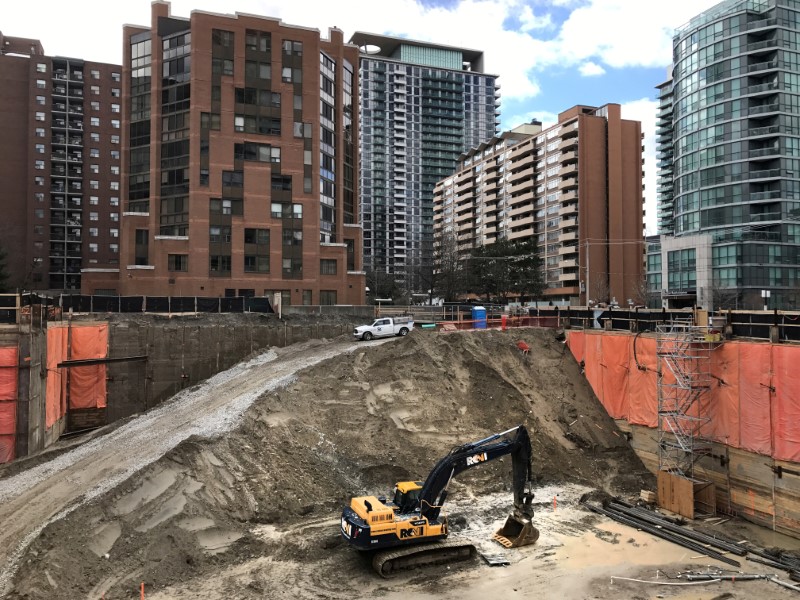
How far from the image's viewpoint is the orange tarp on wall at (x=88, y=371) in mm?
33188

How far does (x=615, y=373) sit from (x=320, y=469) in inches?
685

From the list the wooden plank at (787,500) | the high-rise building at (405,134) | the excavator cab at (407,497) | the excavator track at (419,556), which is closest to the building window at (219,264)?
the excavator cab at (407,497)

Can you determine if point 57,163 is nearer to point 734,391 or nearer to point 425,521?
point 425,521

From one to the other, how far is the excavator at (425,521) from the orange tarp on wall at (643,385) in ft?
38.5

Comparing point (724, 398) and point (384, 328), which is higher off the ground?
point (384, 328)

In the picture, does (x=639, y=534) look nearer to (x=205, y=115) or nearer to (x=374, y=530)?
(x=374, y=530)

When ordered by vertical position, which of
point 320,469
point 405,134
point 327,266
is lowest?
point 320,469

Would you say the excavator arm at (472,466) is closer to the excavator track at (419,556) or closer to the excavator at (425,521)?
the excavator at (425,521)

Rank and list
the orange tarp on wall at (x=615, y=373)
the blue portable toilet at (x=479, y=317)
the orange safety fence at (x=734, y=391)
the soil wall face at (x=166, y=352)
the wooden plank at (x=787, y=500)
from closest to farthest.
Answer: the wooden plank at (x=787, y=500) < the orange safety fence at (x=734, y=391) < the orange tarp on wall at (x=615, y=373) < the soil wall face at (x=166, y=352) < the blue portable toilet at (x=479, y=317)

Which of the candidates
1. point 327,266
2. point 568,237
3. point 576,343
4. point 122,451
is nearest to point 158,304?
point 122,451

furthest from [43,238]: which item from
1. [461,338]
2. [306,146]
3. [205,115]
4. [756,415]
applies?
[756,415]

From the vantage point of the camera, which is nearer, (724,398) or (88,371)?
(724,398)

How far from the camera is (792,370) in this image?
71.2 feet

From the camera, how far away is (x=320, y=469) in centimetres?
2269
